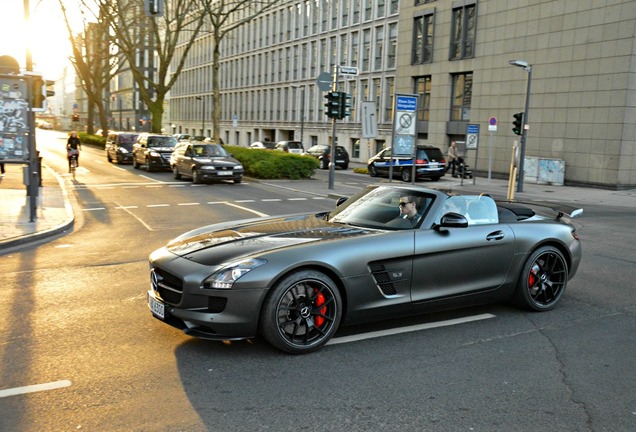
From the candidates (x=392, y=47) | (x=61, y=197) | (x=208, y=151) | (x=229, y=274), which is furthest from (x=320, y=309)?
(x=392, y=47)

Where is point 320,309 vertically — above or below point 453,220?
below

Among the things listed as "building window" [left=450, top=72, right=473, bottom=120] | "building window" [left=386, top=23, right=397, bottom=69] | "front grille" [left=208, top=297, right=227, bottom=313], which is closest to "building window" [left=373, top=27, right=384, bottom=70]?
"building window" [left=386, top=23, right=397, bottom=69]

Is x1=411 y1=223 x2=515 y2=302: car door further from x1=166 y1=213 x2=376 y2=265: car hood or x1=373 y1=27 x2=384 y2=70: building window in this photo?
x1=373 y1=27 x2=384 y2=70: building window

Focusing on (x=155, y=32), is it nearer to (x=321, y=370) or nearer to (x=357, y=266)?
(x=357, y=266)

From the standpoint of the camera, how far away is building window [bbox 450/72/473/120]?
37031 mm

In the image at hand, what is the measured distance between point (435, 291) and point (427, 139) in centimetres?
3543

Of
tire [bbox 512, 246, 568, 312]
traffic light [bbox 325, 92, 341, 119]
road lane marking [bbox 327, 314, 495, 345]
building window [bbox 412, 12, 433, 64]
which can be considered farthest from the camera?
building window [bbox 412, 12, 433, 64]

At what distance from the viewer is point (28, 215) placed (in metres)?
13.2

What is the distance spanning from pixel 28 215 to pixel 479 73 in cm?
2868

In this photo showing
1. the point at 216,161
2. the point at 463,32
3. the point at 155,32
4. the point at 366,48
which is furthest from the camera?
the point at 366,48

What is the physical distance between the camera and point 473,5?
1415 inches

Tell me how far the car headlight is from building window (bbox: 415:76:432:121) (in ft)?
120

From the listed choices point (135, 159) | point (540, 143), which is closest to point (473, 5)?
point (540, 143)

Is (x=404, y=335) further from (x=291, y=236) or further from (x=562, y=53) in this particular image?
(x=562, y=53)
